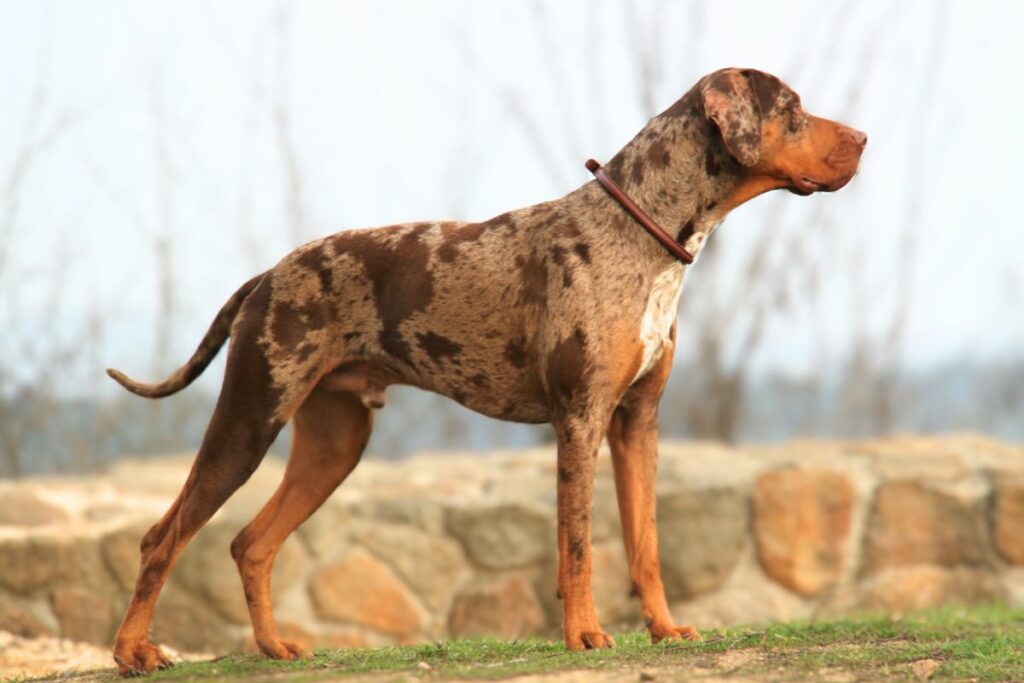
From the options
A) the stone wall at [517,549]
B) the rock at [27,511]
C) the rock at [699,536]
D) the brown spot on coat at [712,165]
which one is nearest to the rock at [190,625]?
the stone wall at [517,549]

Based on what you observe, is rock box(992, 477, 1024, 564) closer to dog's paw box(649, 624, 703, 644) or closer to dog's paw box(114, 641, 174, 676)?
dog's paw box(649, 624, 703, 644)

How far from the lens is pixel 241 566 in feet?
16.9

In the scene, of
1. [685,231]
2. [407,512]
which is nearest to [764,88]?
[685,231]

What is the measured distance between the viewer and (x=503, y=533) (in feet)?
26.6

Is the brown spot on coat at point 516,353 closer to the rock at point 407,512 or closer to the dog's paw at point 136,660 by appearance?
the dog's paw at point 136,660

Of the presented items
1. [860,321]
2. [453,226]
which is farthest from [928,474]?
[453,226]

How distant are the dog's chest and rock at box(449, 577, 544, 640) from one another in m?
3.67

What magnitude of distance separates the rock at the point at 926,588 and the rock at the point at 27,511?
5.12 metres

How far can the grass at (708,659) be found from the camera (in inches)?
167

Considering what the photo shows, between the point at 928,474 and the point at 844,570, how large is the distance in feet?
2.73

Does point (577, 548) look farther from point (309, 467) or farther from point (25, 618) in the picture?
point (25, 618)

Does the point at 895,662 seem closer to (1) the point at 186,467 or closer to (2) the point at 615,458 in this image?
(2) the point at 615,458

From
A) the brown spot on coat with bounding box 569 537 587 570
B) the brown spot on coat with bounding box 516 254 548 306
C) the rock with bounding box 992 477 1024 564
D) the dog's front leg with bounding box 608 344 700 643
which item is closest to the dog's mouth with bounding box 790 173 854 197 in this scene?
the dog's front leg with bounding box 608 344 700 643

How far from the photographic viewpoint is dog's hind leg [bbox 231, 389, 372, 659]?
5.16 m
